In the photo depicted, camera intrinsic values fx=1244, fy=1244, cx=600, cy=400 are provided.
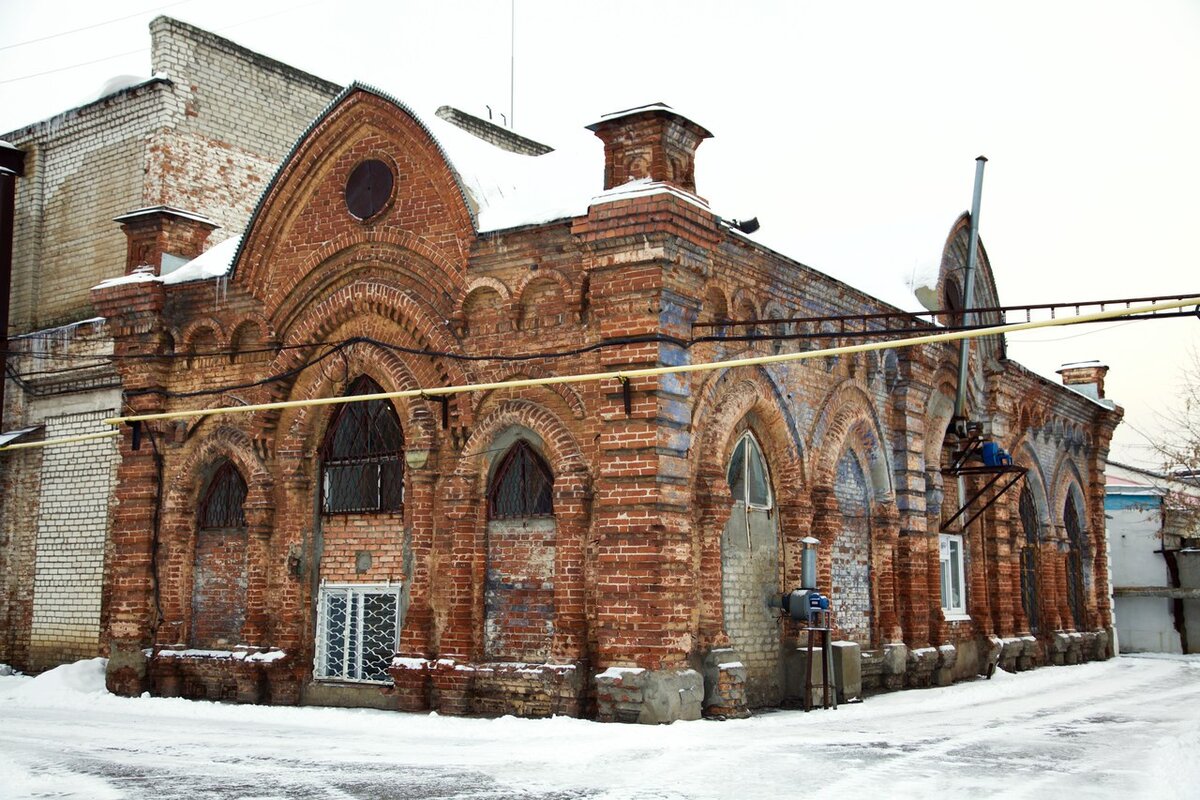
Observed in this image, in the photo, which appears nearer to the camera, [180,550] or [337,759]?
[337,759]

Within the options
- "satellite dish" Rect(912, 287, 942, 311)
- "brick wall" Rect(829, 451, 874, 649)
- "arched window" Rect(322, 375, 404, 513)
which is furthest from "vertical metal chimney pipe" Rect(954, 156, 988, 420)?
"arched window" Rect(322, 375, 404, 513)

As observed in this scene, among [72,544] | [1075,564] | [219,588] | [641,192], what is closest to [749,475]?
[641,192]

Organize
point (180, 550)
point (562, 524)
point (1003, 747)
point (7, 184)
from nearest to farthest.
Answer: point (1003, 747)
point (562, 524)
point (180, 550)
point (7, 184)

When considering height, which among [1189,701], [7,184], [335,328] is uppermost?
[7,184]

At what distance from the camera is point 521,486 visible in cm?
1324

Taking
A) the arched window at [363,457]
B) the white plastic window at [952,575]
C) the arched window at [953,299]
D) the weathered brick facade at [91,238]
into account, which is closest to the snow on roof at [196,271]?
the weathered brick facade at [91,238]

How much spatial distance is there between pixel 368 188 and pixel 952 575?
1097 centimetres

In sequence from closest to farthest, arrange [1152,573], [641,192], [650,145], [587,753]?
[587,753] → [641,192] → [650,145] → [1152,573]

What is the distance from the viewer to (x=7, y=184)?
788 inches

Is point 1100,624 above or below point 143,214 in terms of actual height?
below

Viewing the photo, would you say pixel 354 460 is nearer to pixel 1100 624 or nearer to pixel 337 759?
pixel 337 759

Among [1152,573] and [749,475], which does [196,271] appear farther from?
[1152,573]

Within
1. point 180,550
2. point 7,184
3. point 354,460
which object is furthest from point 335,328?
point 7,184

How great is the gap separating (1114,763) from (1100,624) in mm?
16270
